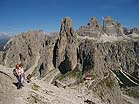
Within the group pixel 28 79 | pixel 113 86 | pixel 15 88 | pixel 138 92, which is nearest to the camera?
pixel 15 88

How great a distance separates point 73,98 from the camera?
37.8 m

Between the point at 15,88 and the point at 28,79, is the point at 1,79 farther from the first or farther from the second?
the point at 28,79

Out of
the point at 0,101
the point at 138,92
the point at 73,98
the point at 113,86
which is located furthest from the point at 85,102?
the point at 138,92

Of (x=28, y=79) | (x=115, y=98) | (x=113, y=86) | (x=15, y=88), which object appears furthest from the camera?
(x=113, y=86)

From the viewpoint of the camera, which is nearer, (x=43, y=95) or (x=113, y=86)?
(x=43, y=95)

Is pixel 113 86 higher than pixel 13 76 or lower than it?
lower

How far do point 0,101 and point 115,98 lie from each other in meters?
55.4

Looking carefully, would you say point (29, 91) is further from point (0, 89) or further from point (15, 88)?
point (0, 89)

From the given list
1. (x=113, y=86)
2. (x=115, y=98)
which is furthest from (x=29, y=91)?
(x=113, y=86)

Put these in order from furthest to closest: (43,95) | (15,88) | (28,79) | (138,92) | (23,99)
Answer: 1. (138,92)
2. (28,79)
3. (43,95)
4. (15,88)
5. (23,99)

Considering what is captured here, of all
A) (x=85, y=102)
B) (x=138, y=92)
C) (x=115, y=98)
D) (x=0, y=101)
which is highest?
(x=0, y=101)

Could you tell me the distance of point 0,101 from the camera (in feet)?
83.9

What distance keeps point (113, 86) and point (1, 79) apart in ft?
192

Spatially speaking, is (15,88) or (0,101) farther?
(15,88)
